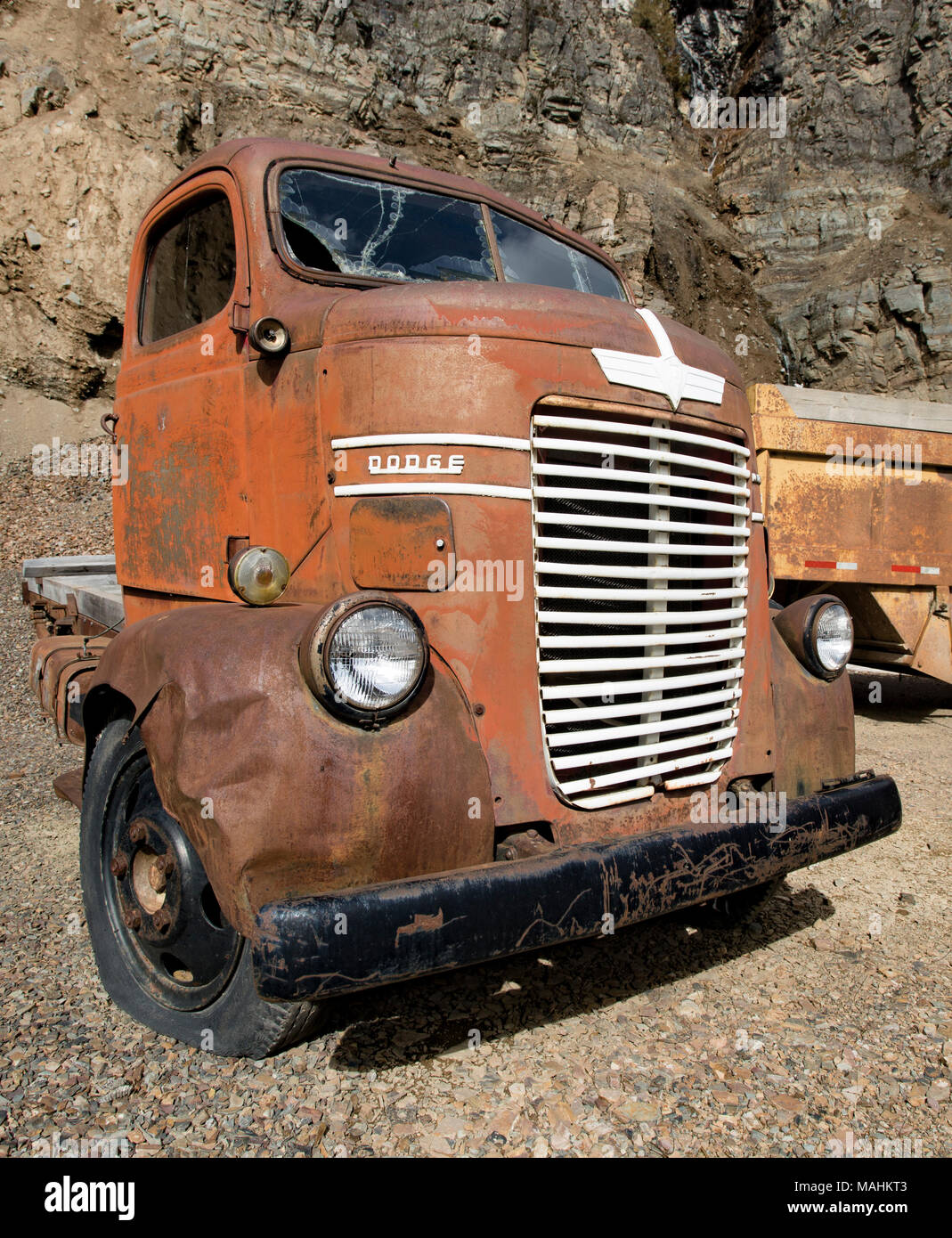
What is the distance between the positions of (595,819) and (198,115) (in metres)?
21.3

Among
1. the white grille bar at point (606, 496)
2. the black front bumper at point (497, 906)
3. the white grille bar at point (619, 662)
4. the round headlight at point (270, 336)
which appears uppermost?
the round headlight at point (270, 336)

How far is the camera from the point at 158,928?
244 cm

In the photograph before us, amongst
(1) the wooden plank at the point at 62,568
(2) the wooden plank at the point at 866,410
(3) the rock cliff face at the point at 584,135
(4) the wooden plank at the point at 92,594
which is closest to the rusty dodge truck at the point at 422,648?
(4) the wooden plank at the point at 92,594

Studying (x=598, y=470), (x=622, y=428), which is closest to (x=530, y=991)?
(x=598, y=470)

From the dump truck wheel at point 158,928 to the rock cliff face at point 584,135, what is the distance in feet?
54.9

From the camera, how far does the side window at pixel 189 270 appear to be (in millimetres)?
3246

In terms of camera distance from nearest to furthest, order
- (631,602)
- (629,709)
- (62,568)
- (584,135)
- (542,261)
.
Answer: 1. (629,709)
2. (631,602)
3. (542,261)
4. (62,568)
5. (584,135)

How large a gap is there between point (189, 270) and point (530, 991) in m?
3.01

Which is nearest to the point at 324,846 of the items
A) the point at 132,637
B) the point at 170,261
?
the point at 132,637

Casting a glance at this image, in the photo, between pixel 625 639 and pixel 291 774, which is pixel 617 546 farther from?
pixel 291 774

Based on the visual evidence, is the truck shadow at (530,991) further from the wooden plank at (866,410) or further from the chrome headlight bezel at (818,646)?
the wooden plank at (866,410)

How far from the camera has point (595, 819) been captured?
2479 mm

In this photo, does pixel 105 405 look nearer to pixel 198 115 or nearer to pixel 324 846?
pixel 198 115

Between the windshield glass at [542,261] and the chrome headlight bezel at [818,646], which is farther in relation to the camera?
the windshield glass at [542,261]
